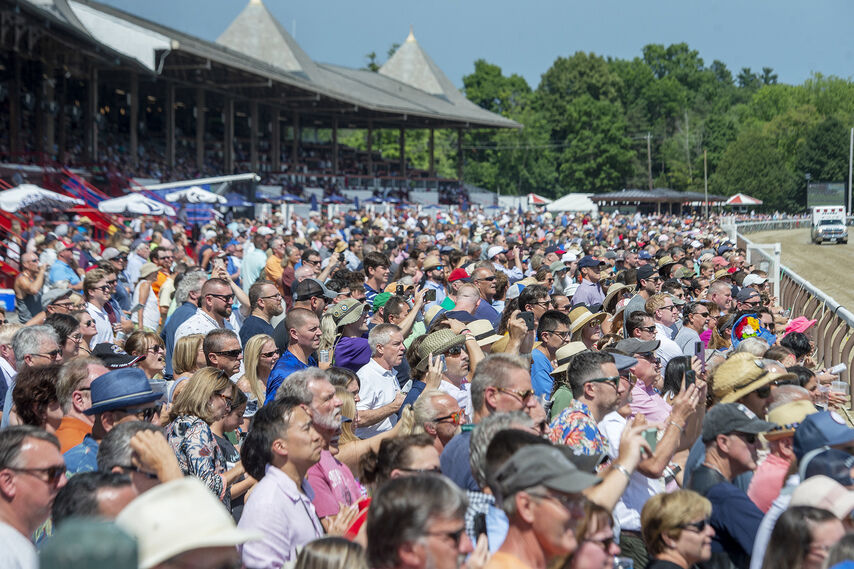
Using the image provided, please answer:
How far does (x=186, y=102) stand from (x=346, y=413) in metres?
52.2

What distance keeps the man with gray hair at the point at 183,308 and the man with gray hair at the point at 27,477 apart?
3990mm

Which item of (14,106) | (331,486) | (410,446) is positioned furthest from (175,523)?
(14,106)

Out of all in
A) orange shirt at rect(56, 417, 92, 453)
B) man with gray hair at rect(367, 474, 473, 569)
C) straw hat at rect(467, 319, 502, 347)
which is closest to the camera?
man with gray hair at rect(367, 474, 473, 569)

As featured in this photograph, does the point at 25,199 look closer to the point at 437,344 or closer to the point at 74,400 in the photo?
the point at 437,344

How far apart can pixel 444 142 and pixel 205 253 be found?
83.0 meters

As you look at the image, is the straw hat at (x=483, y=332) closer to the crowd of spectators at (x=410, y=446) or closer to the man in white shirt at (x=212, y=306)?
the crowd of spectators at (x=410, y=446)

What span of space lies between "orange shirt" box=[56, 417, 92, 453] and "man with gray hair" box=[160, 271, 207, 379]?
107 inches

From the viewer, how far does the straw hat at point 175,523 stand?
9.34 ft

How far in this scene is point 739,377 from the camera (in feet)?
18.4

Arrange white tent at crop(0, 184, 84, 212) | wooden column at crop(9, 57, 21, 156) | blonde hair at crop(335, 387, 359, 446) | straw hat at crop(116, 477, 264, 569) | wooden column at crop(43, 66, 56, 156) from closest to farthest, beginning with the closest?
1. straw hat at crop(116, 477, 264, 569)
2. blonde hair at crop(335, 387, 359, 446)
3. white tent at crop(0, 184, 84, 212)
4. wooden column at crop(9, 57, 21, 156)
5. wooden column at crop(43, 66, 56, 156)

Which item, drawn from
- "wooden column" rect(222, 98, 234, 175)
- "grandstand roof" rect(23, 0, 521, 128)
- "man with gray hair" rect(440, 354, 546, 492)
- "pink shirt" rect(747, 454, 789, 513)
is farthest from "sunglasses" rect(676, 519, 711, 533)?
"wooden column" rect(222, 98, 234, 175)

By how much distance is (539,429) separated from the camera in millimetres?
4598

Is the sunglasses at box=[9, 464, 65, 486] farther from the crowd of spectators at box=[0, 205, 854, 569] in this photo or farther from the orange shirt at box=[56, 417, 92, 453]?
the orange shirt at box=[56, 417, 92, 453]

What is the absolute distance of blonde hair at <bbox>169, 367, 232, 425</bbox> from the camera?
515 cm
